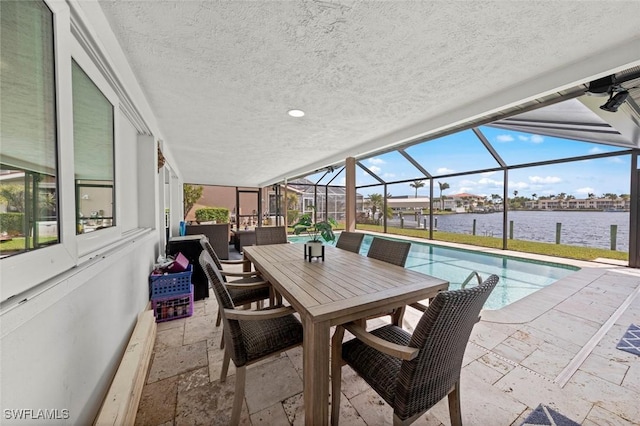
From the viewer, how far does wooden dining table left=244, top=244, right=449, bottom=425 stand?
112 cm

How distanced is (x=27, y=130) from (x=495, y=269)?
6.68 metres

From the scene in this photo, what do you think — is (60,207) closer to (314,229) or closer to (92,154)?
(92,154)

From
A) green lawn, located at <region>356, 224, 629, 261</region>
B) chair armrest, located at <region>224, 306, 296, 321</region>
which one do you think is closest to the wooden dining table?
chair armrest, located at <region>224, 306, 296, 321</region>

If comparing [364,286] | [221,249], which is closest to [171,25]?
[364,286]

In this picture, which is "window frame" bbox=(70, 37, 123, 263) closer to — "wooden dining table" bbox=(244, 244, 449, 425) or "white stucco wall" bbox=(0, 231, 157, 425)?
"white stucco wall" bbox=(0, 231, 157, 425)

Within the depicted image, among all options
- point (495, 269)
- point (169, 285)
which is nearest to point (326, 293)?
point (169, 285)

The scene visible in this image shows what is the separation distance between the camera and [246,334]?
1.44 m

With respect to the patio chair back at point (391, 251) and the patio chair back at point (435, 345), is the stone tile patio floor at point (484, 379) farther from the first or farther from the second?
the patio chair back at point (391, 251)

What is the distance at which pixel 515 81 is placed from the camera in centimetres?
224

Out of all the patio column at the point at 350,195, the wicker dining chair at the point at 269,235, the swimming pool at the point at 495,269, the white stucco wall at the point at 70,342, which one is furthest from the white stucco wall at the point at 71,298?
the swimming pool at the point at 495,269

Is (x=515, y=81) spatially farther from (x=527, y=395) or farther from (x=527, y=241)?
(x=527, y=241)

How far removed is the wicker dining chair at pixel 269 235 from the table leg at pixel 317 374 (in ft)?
8.05

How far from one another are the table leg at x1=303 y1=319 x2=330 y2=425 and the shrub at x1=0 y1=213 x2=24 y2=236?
1141 millimetres

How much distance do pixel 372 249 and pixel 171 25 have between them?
2.37 meters
